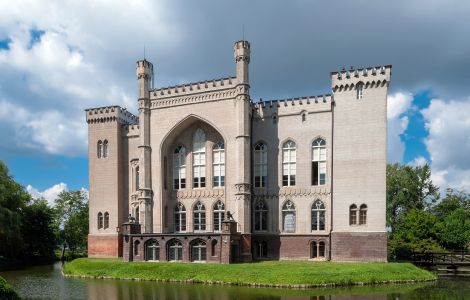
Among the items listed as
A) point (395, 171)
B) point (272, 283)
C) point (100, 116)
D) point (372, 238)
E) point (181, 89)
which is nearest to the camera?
point (272, 283)

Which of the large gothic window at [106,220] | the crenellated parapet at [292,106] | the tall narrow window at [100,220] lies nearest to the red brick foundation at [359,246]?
the crenellated parapet at [292,106]

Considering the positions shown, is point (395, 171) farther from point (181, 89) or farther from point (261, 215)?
point (181, 89)

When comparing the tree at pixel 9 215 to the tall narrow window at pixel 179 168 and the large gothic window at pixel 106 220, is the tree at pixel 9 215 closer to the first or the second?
the large gothic window at pixel 106 220

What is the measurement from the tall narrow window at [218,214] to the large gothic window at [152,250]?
19.6ft

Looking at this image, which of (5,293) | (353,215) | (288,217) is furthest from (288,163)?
(5,293)

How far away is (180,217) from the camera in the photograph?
40438 mm

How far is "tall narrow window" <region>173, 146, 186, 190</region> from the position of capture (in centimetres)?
4066

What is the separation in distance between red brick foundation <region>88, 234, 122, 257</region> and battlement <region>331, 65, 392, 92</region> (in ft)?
81.8

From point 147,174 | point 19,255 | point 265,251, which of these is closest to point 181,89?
point 147,174

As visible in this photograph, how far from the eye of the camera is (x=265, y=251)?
3709 centimetres

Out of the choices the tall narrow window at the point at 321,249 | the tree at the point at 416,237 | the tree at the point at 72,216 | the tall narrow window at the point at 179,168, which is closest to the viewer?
the tall narrow window at the point at 321,249

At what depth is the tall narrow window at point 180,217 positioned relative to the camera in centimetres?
4022

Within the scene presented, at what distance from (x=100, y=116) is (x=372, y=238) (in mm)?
28857

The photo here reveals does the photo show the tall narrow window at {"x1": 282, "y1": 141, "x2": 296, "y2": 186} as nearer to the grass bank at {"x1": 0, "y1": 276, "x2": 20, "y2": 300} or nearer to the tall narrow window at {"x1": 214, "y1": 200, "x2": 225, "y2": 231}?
the tall narrow window at {"x1": 214, "y1": 200, "x2": 225, "y2": 231}
